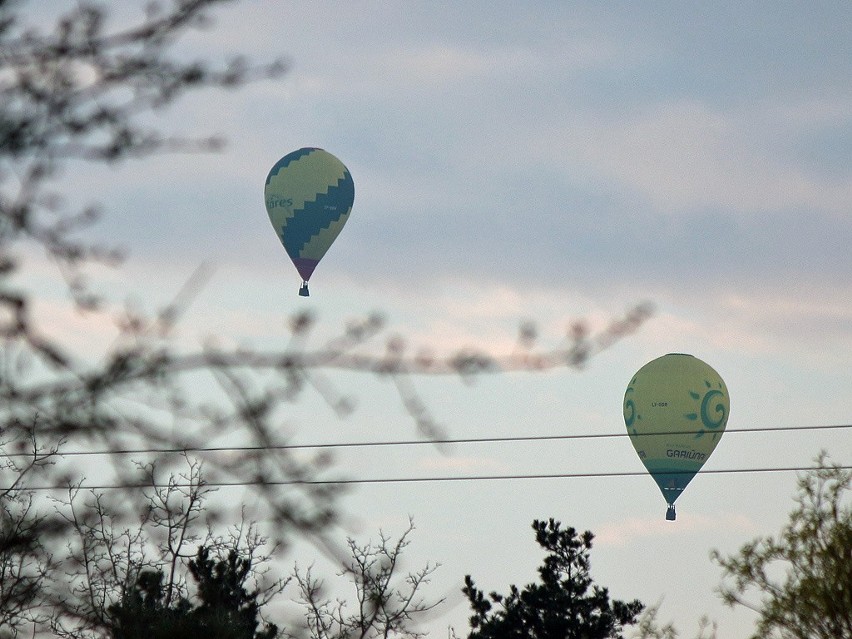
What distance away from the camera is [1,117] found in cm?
523

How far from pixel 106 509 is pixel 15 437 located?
1.44 feet

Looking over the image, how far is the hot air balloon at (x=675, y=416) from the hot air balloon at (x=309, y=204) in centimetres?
947

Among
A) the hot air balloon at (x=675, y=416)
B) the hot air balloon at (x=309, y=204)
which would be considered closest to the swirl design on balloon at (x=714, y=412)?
the hot air balloon at (x=675, y=416)

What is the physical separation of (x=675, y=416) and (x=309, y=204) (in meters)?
11.4

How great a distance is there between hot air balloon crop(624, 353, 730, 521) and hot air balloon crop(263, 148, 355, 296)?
9468mm

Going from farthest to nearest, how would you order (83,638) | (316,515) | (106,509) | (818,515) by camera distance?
(818,515) < (83,638) < (106,509) < (316,515)

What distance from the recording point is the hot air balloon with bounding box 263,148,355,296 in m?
42.7

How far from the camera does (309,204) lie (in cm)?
4278

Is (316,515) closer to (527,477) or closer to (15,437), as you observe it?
(15,437)

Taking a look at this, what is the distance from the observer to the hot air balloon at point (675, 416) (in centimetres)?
4116

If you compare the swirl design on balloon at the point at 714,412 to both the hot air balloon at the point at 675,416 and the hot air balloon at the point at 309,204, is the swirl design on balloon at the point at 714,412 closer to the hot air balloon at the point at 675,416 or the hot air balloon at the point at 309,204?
the hot air balloon at the point at 675,416

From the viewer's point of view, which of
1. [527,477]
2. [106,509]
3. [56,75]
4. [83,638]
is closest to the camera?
[56,75]

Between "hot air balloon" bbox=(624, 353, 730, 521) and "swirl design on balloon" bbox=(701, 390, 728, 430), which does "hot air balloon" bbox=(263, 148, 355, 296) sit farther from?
"swirl design on balloon" bbox=(701, 390, 728, 430)

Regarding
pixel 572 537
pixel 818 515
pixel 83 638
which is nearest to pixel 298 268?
pixel 572 537
